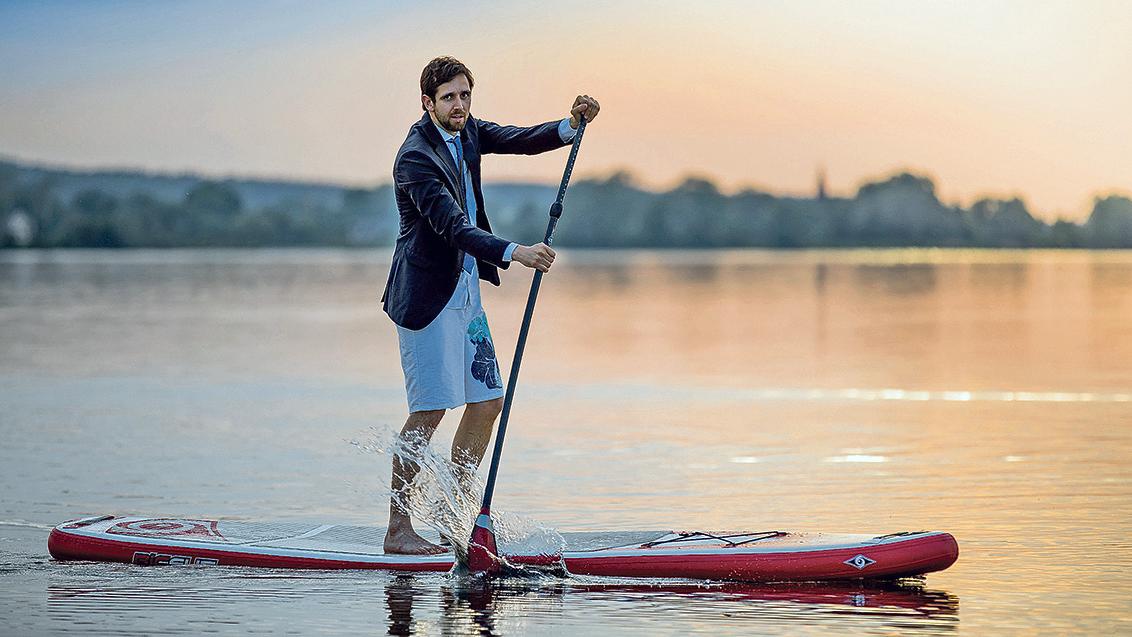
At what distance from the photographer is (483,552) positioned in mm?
6645

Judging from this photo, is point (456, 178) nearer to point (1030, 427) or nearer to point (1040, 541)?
point (1040, 541)

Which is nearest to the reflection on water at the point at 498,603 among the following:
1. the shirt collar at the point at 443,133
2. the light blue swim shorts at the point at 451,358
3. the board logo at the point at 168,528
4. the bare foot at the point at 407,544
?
the bare foot at the point at 407,544

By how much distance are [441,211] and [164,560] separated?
6.45 feet

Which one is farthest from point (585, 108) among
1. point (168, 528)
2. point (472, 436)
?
point (168, 528)

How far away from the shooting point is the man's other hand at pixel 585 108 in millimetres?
6891

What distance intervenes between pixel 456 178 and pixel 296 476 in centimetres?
352

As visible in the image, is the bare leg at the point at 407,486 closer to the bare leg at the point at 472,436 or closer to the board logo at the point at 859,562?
the bare leg at the point at 472,436

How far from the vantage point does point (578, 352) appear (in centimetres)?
1956

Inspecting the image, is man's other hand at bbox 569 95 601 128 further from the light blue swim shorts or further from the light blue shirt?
the light blue swim shorts

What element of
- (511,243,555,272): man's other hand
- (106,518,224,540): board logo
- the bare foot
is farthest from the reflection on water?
(511,243,555,272): man's other hand

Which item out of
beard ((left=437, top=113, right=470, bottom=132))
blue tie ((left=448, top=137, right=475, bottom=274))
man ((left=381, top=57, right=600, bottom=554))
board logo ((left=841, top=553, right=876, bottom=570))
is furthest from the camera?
blue tie ((left=448, top=137, right=475, bottom=274))

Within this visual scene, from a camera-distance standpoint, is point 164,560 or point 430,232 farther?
point 164,560

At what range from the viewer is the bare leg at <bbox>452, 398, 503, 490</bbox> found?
695 cm

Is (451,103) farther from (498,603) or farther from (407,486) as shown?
(498,603)
